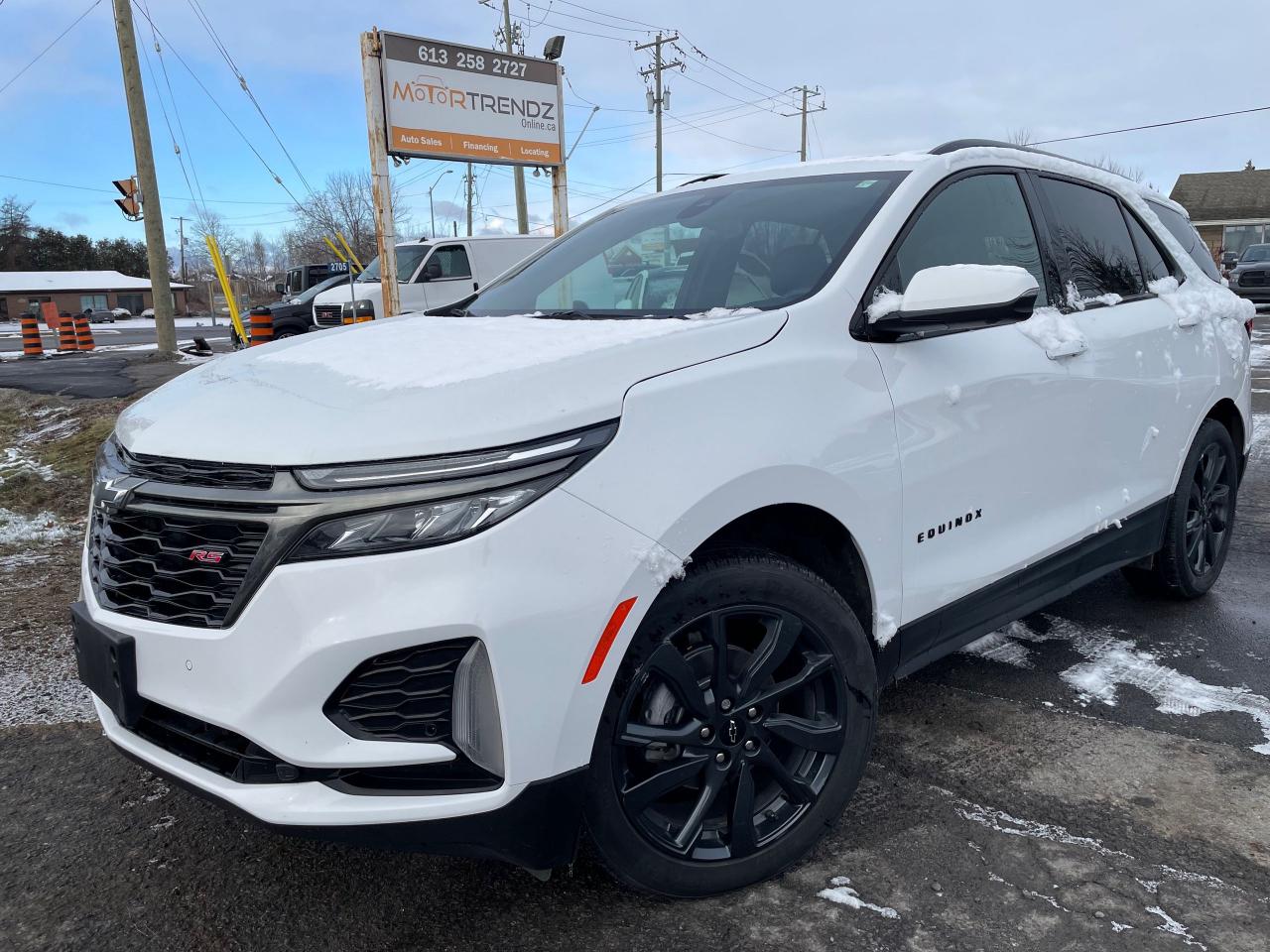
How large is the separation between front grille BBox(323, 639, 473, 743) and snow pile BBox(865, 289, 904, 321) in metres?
1.40

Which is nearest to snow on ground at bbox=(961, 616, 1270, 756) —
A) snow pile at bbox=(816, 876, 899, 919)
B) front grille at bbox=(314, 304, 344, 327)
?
snow pile at bbox=(816, 876, 899, 919)

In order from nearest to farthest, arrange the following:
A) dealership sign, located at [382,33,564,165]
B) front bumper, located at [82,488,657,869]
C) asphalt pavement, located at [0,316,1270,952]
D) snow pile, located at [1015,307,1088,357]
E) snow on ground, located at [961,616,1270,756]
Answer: front bumper, located at [82,488,657,869]
asphalt pavement, located at [0,316,1270,952]
snow pile, located at [1015,307,1088,357]
snow on ground, located at [961,616,1270,756]
dealership sign, located at [382,33,564,165]

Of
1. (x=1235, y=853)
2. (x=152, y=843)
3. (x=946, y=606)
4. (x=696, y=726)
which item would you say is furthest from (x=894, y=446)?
(x=152, y=843)

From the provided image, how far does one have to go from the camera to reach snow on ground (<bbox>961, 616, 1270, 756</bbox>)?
323cm

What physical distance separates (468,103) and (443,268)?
4.48m

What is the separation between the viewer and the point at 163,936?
2.13 meters

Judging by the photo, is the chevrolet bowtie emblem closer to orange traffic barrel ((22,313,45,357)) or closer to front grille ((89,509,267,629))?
front grille ((89,509,267,629))

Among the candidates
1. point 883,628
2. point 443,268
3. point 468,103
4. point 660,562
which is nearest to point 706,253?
point 883,628

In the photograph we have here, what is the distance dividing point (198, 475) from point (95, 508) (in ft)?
1.69

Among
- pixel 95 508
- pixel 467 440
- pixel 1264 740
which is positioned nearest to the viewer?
pixel 467 440

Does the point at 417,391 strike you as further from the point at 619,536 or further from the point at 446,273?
the point at 446,273

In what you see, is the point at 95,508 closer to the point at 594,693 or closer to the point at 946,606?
the point at 594,693

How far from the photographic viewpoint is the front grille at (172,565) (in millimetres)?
1840

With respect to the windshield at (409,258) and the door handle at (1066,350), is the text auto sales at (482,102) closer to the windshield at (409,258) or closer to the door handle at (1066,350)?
the windshield at (409,258)
